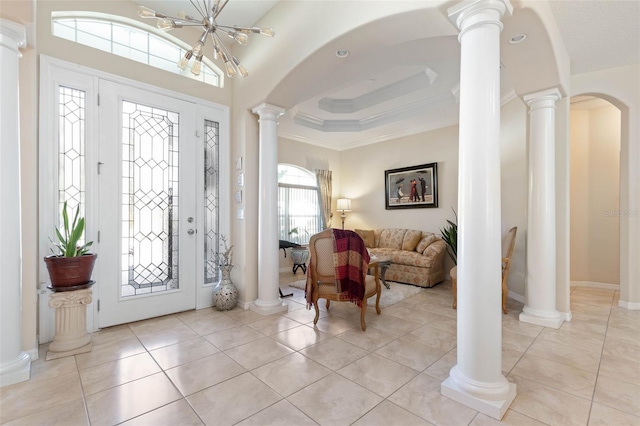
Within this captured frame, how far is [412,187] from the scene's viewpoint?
616 cm

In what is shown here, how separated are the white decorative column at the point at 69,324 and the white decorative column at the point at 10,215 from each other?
0.34m

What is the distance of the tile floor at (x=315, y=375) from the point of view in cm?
172

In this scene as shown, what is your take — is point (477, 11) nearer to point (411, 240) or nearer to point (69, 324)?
point (69, 324)

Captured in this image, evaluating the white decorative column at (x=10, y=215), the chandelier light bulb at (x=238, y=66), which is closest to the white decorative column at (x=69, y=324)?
the white decorative column at (x=10, y=215)

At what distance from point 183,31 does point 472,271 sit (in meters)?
4.18

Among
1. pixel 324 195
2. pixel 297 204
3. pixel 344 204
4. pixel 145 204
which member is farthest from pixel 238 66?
pixel 344 204

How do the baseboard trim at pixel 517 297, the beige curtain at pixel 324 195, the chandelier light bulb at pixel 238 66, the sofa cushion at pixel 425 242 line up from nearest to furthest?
1. the chandelier light bulb at pixel 238 66
2. the baseboard trim at pixel 517 297
3. the sofa cushion at pixel 425 242
4. the beige curtain at pixel 324 195

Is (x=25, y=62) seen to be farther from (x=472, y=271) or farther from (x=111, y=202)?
(x=472, y=271)

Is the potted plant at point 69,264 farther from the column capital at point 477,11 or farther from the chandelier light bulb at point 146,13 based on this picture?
the column capital at point 477,11

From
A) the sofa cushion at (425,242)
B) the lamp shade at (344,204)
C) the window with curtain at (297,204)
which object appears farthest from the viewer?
the lamp shade at (344,204)

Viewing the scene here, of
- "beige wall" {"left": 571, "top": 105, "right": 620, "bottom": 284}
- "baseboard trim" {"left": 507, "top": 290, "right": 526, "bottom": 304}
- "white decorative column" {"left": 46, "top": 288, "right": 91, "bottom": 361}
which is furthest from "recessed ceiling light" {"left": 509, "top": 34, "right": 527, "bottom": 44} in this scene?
"white decorative column" {"left": 46, "top": 288, "right": 91, "bottom": 361}

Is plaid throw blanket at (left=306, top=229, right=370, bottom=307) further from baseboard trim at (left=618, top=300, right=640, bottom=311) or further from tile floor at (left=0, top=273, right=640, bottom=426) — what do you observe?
→ baseboard trim at (left=618, top=300, right=640, bottom=311)

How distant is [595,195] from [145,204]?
22.3ft

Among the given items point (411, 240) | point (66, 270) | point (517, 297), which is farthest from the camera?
point (411, 240)
